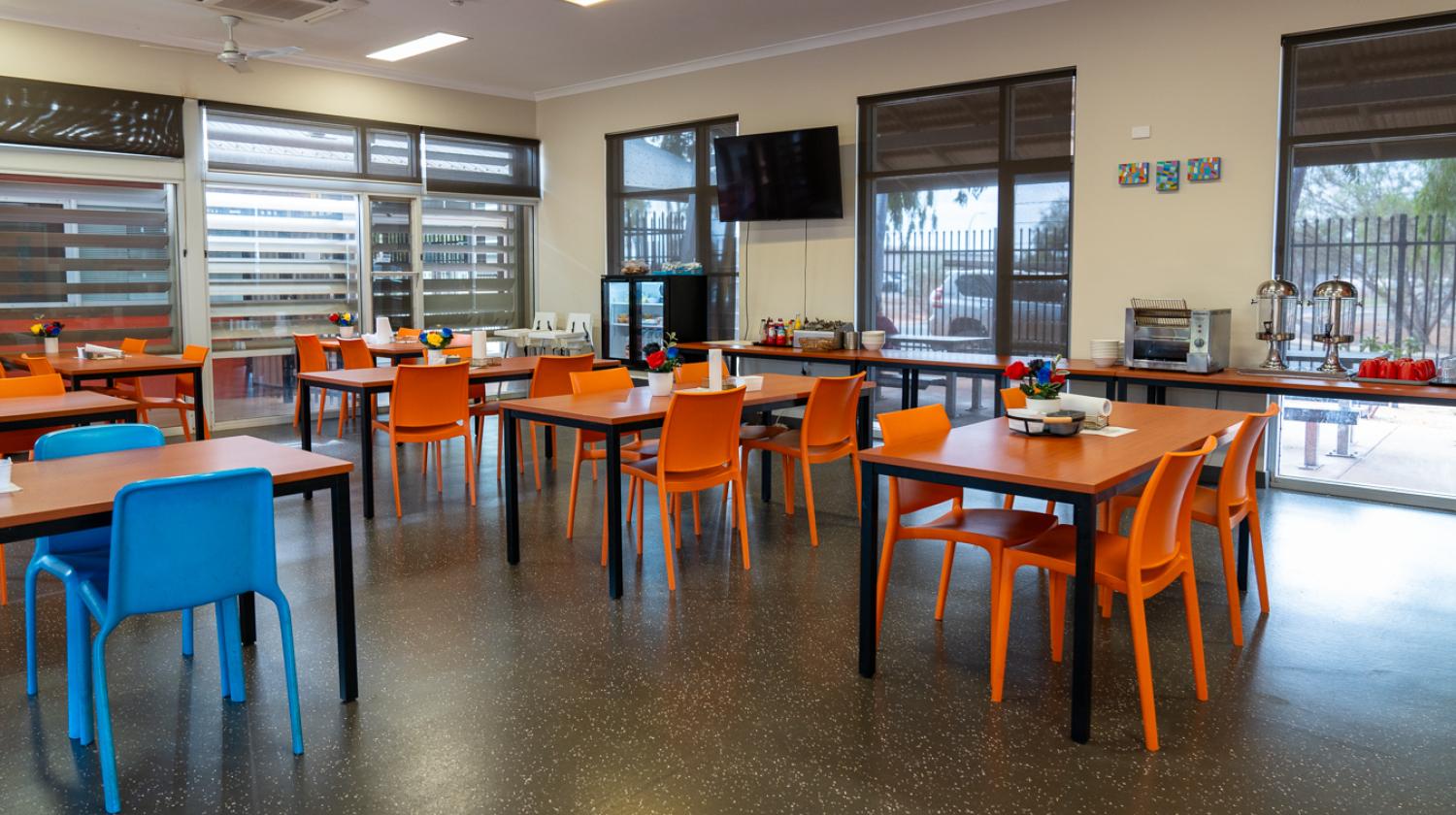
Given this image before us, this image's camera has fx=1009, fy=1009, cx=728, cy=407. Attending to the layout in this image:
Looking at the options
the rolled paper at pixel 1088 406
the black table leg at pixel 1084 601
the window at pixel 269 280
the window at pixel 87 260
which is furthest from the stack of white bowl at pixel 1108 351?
the window at pixel 87 260

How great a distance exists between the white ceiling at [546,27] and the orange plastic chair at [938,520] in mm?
4301

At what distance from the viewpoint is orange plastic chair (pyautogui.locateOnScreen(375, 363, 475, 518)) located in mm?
5332

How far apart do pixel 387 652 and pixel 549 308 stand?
24.2ft

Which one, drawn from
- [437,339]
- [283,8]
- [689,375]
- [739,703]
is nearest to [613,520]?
[739,703]

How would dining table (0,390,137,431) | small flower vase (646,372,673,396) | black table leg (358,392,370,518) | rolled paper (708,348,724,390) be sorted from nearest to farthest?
dining table (0,390,137,431) → rolled paper (708,348,724,390) → small flower vase (646,372,673,396) → black table leg (358,392,370,518)

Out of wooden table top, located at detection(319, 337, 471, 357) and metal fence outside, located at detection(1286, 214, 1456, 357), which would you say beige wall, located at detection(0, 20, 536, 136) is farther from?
metal fence outside, located at detection(1286, 214, 1456, 357)

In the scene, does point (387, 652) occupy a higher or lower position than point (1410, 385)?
lower

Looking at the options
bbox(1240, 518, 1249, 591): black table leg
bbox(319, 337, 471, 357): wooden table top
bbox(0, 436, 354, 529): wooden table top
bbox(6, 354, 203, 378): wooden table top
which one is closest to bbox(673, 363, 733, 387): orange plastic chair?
bbox(0, 436, 354, 529): wooden table top

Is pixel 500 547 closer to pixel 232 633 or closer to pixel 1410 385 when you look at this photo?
pixel 232 633

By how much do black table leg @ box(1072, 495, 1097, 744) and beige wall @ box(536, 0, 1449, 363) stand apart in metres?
4.02

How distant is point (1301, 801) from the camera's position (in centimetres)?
244

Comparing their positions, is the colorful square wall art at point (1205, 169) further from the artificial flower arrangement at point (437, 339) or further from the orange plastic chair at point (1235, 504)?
the artificial flower arrangement at point (437, 339)

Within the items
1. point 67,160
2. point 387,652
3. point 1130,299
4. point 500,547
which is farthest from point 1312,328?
point 67,160

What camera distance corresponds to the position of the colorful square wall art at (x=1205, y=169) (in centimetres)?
601
